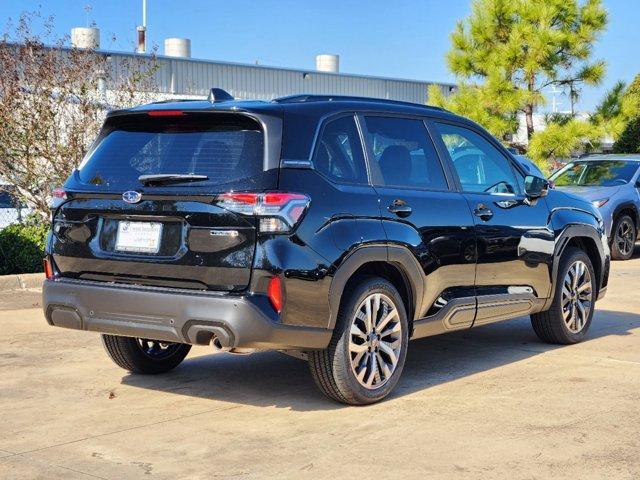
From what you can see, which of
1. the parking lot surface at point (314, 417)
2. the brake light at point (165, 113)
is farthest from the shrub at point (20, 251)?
the brake light at point (165, 113)

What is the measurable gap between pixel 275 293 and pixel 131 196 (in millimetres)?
1002

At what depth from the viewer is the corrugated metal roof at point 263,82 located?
23.8m

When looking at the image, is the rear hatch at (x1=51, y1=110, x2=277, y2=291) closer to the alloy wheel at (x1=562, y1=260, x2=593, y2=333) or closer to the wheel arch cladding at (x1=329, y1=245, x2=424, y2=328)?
the wheel arch cladding at (x1=329, y1=245, x2=424, y2=328)

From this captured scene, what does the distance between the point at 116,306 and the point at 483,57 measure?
56.5 ft

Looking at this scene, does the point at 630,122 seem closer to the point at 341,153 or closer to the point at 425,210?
the point at 425,210

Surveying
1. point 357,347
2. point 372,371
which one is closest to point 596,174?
point 372,371

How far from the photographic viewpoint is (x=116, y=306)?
5.82 metres

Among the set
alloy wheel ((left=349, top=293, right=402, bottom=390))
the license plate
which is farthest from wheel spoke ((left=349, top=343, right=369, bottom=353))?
the license plate

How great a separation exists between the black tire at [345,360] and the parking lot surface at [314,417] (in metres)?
0.10

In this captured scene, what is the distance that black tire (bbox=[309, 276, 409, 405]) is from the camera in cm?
592

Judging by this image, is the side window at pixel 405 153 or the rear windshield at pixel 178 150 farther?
the side window at pixel 405 153

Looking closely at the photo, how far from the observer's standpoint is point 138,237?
5.84 meters

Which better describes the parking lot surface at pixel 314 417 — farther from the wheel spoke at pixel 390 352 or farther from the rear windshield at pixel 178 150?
the rear windshield at pixel 178 150

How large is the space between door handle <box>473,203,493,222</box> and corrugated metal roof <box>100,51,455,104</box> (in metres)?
15.6
